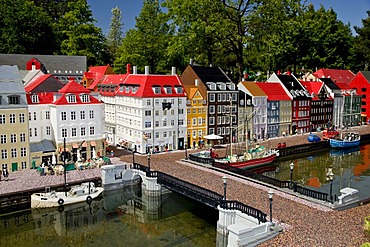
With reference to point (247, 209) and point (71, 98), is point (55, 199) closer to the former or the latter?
point (71, 98)

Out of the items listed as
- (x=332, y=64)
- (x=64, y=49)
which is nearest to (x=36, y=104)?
(x=64, y=49)

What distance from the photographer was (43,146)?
4603 cm

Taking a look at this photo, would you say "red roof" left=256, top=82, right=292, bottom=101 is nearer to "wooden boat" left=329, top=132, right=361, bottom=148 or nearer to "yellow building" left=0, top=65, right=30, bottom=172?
"wooden boat" left=329, top=132, right=361, bottom=148

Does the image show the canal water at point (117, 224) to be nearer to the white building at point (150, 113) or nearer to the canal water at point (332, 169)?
the canal water at point (332, 169)

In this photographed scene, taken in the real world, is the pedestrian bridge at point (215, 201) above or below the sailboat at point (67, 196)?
above

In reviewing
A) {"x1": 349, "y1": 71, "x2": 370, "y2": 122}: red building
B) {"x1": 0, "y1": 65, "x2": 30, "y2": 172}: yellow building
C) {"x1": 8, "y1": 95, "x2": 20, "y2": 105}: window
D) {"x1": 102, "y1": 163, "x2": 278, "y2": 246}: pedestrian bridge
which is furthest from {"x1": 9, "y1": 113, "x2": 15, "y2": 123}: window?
{"x1": 349, "y1": 71, "x2": 370, "y2": 122}: red building

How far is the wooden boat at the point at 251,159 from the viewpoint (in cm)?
4728

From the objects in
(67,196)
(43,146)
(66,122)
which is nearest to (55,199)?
(67,196)

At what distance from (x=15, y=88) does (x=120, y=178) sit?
15.8m

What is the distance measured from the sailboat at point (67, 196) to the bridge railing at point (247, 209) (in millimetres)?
14983

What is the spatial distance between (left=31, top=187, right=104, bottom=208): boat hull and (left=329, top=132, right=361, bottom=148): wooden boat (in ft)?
143

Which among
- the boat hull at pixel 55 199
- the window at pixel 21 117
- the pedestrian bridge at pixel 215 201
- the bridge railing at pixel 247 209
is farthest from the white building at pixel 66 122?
the bridge railing at pixel 247 209

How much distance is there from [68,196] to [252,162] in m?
23.5

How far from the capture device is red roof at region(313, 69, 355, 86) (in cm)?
8925
